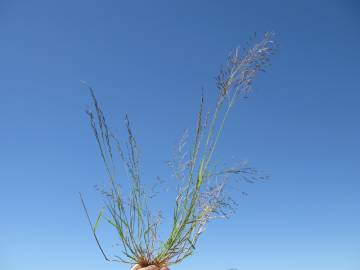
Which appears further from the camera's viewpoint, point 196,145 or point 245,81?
point 245,81

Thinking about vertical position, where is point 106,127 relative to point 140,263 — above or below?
above

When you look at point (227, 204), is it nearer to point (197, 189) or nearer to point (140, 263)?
point (197, 189)

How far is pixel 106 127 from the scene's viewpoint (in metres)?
2.52

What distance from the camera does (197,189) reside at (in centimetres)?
247

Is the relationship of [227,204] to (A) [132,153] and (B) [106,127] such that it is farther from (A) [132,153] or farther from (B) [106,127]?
(B) [106,127]

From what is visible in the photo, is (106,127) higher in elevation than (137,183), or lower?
higher

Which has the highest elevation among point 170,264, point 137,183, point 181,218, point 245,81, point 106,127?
point 245,81

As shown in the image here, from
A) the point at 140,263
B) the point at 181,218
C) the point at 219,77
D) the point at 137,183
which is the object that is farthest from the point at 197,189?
the point at 219,77

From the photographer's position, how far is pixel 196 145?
2496 mm

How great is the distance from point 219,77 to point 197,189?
2.55 feet

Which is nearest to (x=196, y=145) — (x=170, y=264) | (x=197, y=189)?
(x=197, y=189)

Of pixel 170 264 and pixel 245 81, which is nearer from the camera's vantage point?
pixel 170 264

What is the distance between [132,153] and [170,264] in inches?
29.2

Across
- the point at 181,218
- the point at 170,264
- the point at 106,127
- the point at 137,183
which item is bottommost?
the point at 170,264
